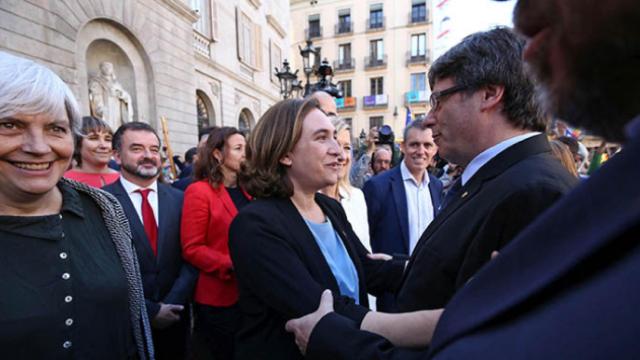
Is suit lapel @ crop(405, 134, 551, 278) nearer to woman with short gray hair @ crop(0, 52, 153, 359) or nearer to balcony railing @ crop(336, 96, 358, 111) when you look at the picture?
woman with short gray hair @ crop(0, 52, 153, 359)

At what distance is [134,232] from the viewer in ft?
8.39

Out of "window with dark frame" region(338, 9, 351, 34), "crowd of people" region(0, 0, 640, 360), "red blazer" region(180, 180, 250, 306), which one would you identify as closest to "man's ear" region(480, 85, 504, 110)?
"crowd of people" region(0, 0, 640, 360)

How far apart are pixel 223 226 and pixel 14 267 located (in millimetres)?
1546

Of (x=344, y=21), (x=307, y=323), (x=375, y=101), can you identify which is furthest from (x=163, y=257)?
(x=344, y=21)

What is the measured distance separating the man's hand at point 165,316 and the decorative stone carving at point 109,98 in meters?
7.14

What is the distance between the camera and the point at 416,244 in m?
1.53

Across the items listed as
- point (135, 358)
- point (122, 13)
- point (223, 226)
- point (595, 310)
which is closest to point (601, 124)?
point (595, 310)

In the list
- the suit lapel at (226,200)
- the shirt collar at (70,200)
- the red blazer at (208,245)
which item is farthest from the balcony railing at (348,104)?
the shirt collar at (70,200)

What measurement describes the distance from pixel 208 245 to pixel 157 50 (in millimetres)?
8895

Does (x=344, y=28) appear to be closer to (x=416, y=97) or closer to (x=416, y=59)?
(x=416, y=59)

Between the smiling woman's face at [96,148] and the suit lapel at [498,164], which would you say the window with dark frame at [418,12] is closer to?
the smiling woman's face at [96,148]

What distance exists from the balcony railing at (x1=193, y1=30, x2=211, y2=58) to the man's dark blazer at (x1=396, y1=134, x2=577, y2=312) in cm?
1359

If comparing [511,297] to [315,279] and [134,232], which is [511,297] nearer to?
[315,279]

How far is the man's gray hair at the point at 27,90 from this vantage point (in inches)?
51.5
